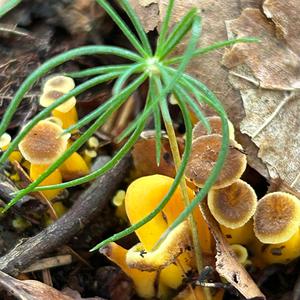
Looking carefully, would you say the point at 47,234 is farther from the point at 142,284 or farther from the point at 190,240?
the point at 190,240

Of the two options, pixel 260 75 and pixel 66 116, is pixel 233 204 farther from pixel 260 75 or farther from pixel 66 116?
pixel 66 116

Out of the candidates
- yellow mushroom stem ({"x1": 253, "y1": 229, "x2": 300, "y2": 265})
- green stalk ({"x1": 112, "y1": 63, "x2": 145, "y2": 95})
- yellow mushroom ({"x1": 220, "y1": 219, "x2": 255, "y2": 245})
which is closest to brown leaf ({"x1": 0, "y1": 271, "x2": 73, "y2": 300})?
yellow mushroom ({"x1": 220, "y1": 219, "x2": 255, "y2": 245})

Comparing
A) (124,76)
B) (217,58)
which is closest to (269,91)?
(217,58)

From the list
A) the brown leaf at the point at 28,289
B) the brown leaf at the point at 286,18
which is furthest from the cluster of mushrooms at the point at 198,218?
the brown leaf at the point at 286,18

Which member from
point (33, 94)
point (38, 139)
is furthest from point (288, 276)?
point (33, 94)

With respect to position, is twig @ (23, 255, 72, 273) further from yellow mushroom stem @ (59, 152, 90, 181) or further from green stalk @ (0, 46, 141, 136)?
green stalk @ (0, 46, 141, 136)
